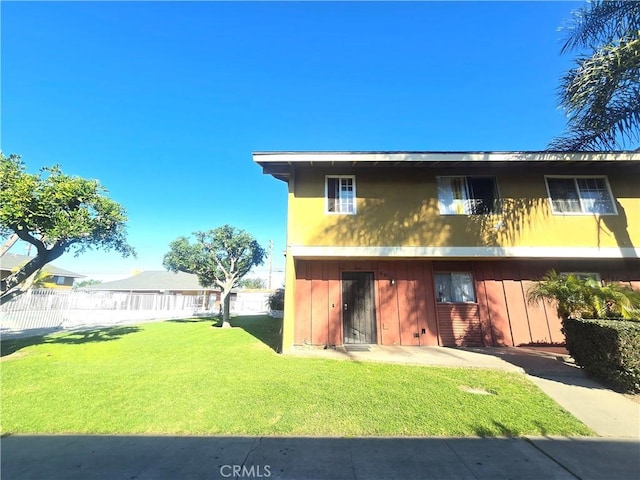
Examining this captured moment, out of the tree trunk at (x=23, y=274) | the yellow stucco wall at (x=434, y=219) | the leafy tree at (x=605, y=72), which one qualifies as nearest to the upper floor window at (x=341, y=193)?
the yellow stucco wall at (x=434, y=219)

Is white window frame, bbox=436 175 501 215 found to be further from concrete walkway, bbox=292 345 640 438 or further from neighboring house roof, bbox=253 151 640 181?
concrete walkway, bbox=292 345 640 438

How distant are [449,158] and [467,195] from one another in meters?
1.62

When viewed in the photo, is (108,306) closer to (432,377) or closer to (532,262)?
(432,377)

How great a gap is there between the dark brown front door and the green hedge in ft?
17.3

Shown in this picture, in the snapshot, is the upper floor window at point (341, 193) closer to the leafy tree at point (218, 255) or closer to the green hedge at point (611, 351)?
the green hedge at point (611, 351)

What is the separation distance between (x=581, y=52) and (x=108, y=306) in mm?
29391

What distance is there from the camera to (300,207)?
934 centimetres

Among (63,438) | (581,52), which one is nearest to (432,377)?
(63,438)

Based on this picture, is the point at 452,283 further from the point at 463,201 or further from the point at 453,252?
the point at 463,201

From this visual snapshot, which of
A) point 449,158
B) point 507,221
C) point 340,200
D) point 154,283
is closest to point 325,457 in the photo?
point 340,200

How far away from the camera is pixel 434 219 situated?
9203mm

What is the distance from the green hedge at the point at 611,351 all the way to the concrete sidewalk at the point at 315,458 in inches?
89.1

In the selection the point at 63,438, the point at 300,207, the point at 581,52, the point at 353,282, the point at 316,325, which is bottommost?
the point at 63,438

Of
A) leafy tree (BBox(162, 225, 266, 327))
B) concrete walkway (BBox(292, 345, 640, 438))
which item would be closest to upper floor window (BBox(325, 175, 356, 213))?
concrete walkway (BBox(292, 345, 640, 438))
